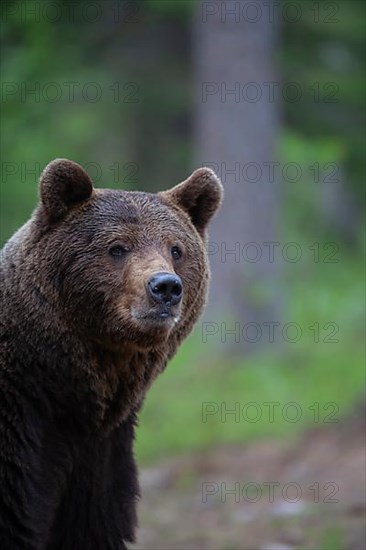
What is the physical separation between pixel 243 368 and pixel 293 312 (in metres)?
3.21

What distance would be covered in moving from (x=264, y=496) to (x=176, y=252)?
13.5ft

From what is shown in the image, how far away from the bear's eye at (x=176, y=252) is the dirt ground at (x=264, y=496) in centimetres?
273

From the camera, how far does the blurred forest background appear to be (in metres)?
9.70

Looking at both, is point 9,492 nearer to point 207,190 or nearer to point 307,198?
point 207,190

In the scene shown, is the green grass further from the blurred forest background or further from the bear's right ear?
the bear's right ear

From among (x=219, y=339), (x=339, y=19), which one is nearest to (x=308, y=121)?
(x=339, y=19)

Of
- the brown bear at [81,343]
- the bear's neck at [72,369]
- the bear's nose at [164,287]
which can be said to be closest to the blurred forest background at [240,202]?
the brown bear at [81,343]

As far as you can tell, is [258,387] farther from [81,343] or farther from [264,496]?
[81,343]

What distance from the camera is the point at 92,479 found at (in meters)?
6.01

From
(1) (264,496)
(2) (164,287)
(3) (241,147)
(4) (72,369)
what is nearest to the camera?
(2) (164,287)

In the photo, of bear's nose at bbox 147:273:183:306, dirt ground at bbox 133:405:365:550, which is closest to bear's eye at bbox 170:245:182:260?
bear's nose at bbox 147:273:183:306

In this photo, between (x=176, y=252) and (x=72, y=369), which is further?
(x=176, y=252)

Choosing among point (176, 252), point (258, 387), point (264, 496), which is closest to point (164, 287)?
point (176, 252)

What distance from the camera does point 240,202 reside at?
15.8 m
